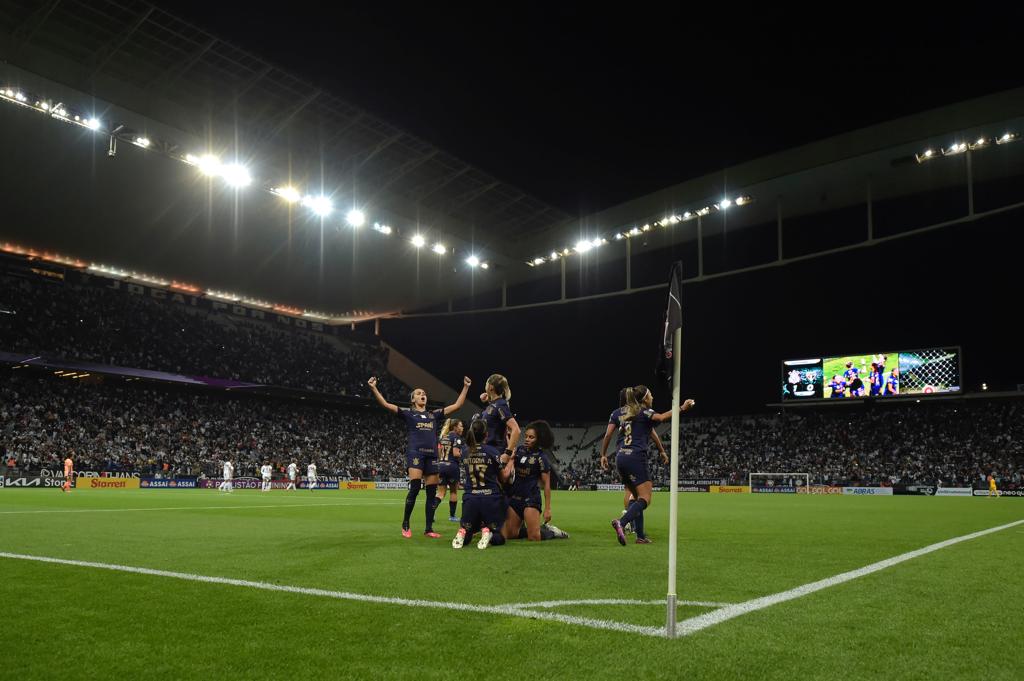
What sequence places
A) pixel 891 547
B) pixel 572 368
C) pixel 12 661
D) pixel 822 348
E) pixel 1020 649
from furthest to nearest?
pixel 572 368
pixel 822 348
pixel 891 547
pixel 1020 649
pixel 12 661

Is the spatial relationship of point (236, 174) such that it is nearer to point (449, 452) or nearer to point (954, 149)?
point (449, 452)

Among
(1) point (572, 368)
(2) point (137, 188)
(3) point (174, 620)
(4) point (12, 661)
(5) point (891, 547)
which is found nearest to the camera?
(4) point (12, 661)

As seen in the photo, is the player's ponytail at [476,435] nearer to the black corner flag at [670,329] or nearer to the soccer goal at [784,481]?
the black corner flag at [670,329]

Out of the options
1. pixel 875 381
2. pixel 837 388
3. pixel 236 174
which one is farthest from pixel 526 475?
pixel 837 388

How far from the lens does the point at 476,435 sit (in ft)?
30.4

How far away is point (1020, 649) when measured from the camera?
4043 mm

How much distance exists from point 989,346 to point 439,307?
118 ft

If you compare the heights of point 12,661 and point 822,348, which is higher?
point 822,348

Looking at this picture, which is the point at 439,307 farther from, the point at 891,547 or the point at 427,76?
the point at 891,547

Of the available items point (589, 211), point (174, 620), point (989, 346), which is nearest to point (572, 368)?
point (589, 211)

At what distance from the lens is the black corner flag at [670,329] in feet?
14.8

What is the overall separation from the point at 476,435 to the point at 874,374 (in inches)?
1560

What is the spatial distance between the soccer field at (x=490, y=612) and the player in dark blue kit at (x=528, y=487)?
A: 739 millimetres

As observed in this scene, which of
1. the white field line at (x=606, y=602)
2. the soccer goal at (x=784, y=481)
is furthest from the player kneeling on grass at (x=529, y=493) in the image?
the soccer goal at (x=784, y=481)
